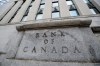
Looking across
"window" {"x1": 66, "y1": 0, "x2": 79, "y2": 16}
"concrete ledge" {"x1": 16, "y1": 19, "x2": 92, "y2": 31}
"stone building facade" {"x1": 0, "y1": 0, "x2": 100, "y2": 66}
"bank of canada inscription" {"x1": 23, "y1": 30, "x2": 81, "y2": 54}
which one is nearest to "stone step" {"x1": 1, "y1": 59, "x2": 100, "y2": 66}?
"stone building facade" {"x1": 0, "y1": 0, "x2": 100, "y2": 66}

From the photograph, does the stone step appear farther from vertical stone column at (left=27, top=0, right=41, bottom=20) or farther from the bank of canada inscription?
vertical stone column at (left=27, top=0, right=41, bottom=20)

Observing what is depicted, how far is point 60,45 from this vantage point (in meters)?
5.02

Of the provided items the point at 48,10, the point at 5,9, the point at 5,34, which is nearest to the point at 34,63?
the point at 5,34

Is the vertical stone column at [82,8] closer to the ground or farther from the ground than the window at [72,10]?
farther from the ground

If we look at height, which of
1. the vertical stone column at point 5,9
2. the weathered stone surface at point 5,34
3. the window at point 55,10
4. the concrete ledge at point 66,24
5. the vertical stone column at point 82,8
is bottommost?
the vertical stone column at point 5,9

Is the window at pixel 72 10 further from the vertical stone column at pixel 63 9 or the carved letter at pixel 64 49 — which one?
the carved letter at pixel 64 49

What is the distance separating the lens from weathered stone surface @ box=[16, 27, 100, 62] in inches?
180

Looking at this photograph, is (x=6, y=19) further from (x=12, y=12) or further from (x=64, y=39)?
(x=64, y=39)

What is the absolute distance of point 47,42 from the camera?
530cm

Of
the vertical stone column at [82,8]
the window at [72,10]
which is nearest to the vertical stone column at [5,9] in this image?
the window at [72,10]

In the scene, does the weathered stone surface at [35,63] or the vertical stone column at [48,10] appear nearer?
the weathered stone surface at [35,63]

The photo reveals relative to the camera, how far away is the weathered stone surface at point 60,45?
4578 millimetres

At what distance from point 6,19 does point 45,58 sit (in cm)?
941

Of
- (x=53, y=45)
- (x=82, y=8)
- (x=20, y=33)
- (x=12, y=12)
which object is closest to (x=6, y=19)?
(x=12, y=12)
